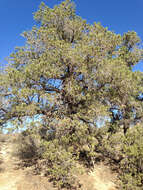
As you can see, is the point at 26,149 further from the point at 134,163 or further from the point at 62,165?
the point at 134,163

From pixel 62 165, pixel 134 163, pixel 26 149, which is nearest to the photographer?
pixel 62 165

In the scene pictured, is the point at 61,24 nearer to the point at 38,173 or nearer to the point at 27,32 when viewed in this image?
the point at 27,32

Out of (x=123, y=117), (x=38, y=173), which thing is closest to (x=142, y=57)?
(x=123, y=117)

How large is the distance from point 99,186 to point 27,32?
10580 mm

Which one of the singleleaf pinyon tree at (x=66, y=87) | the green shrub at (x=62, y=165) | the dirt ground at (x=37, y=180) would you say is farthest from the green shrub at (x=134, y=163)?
the green shrub at (x=62, y=165)

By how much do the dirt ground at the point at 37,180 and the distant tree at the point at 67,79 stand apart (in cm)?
315

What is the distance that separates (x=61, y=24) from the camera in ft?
34.9

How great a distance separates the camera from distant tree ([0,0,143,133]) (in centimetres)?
784

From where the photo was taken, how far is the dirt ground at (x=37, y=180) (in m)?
7.22

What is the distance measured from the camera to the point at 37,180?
25.7ft

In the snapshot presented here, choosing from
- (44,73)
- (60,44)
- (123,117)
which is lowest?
(123,117)

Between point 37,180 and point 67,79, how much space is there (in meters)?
5.91

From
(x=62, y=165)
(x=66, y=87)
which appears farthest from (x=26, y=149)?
(x=66, y=87)

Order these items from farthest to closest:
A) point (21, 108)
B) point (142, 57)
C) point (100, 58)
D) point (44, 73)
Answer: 1. point (142, 57)
2. point (100, 58)
3. point (44, 73)
4. point (21, 108)
